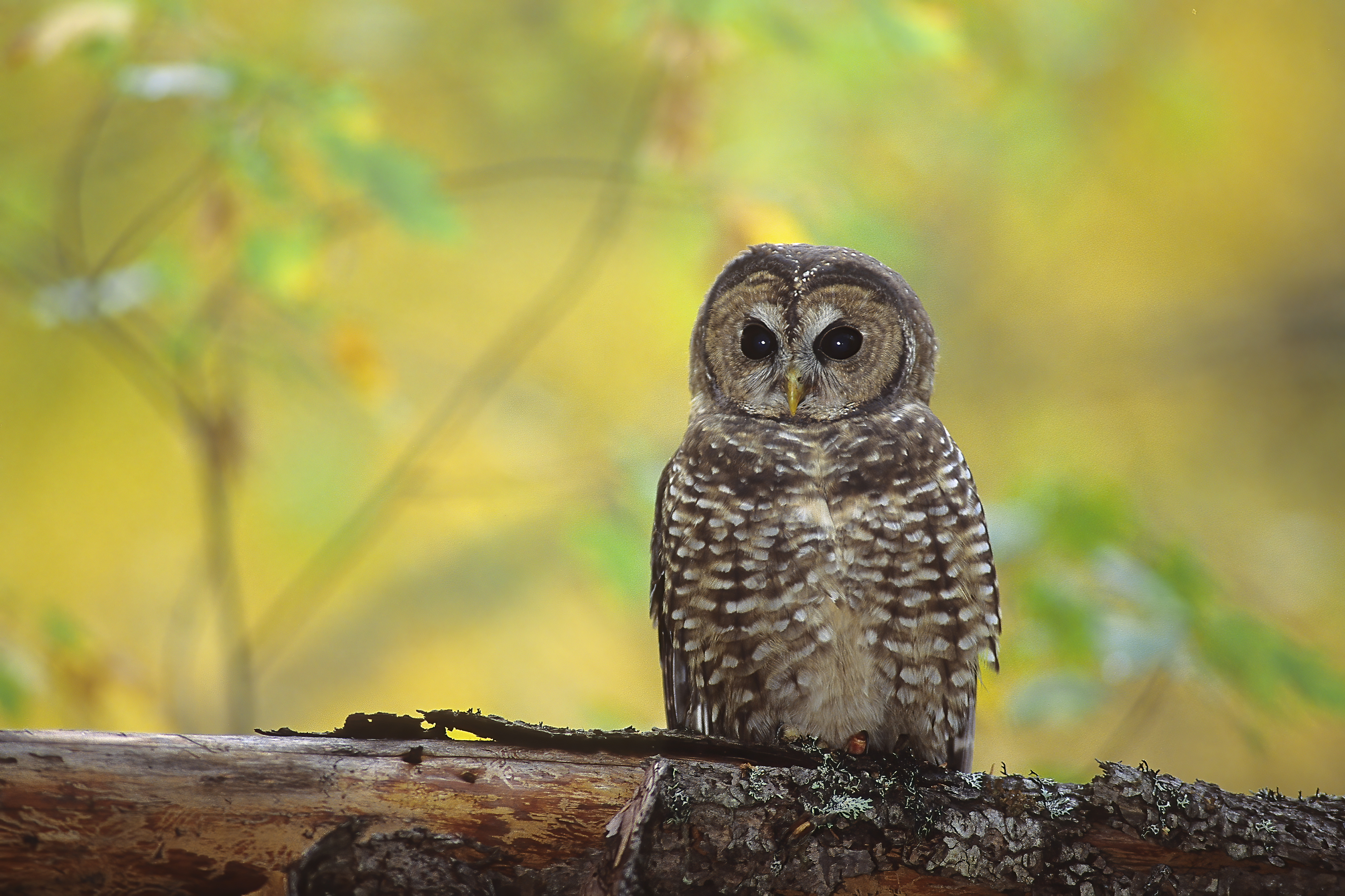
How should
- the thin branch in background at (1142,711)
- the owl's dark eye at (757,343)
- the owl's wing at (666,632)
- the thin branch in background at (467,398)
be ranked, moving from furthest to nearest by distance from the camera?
1. the thin branch in background at (467,398)
2. the thin branch in background at (1142,711)
3. the owl's dark eye at (757,343)
4. the owl's wing at (666,632)

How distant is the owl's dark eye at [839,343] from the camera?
248 centimetres

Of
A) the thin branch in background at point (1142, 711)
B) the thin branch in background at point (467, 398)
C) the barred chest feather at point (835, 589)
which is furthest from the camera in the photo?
the thin branch in background at point (467, 398)

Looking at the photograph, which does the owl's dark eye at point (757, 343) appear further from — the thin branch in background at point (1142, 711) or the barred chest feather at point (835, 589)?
the thin branch in background at point (1142, 711)

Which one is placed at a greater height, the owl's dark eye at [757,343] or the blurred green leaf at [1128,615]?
the owl's dark eye at [757,343]

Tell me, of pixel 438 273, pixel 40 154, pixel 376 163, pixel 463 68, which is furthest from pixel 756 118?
pixel 40 154

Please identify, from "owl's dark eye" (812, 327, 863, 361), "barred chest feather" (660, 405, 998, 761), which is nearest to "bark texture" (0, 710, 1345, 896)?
"barred chest feather" (660, 405, 998, 761)

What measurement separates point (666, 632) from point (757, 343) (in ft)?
2.45

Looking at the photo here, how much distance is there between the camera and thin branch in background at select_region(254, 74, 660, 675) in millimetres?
3697

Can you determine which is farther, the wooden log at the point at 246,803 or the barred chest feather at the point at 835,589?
the barred chest feather at the point at 835,589

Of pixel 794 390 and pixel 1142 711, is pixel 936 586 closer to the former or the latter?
pixel 794 390

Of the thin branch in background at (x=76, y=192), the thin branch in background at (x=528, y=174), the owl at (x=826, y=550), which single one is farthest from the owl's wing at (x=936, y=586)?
the thin branch in background at (x=76, y=192)

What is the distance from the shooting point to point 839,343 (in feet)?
8.19

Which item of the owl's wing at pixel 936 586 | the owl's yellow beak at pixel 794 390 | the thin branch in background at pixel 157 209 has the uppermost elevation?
the thin branch in background at pixel 157 209

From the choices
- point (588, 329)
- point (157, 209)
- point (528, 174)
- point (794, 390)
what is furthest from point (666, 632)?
point (588, 329)
